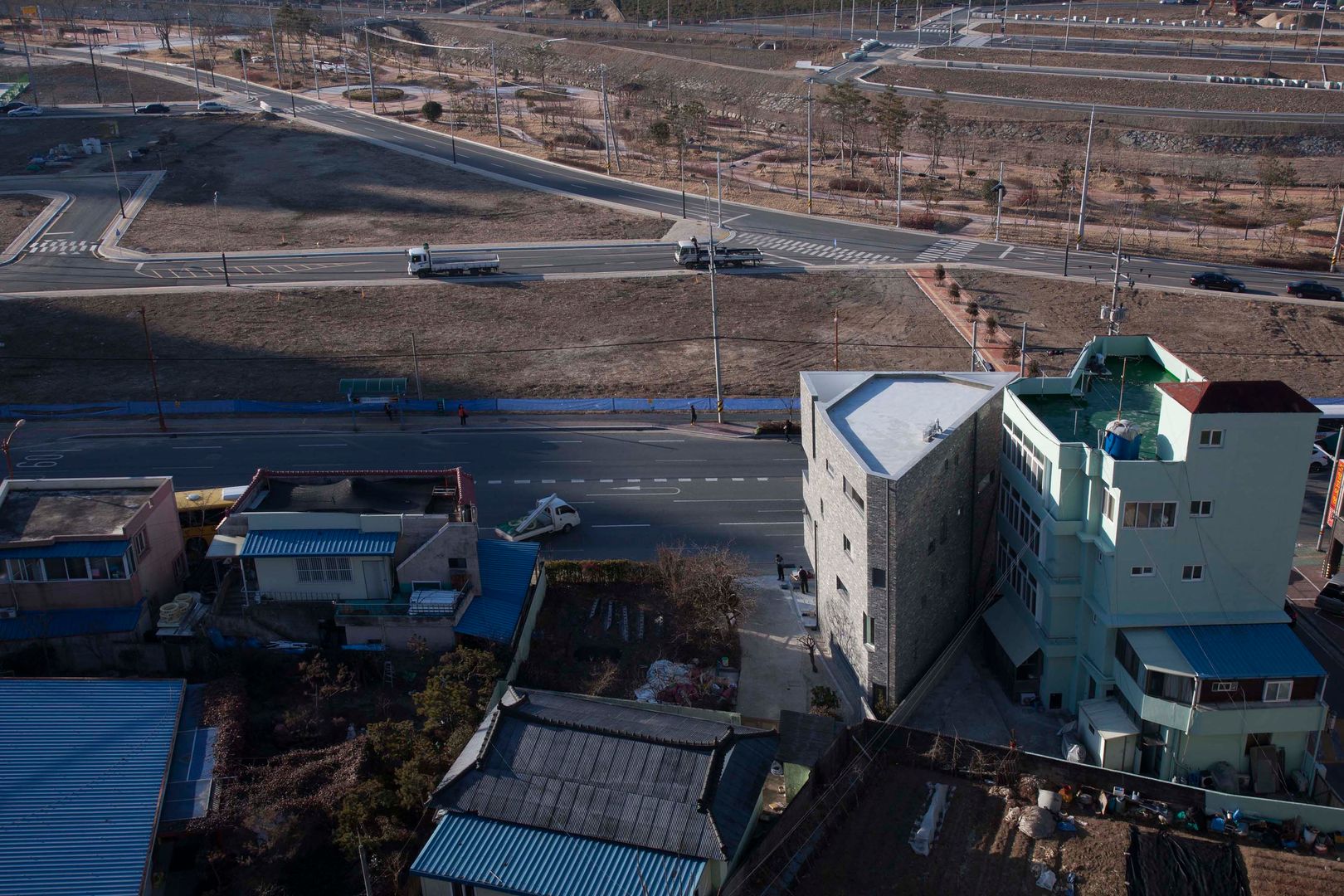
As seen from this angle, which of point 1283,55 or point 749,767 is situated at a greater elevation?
point 1283,55

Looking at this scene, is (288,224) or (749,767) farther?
(288,224)

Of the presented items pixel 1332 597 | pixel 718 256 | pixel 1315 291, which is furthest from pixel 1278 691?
pixel 718 256

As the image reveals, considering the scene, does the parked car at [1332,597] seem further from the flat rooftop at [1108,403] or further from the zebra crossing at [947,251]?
the zebra crossing at [947,251]

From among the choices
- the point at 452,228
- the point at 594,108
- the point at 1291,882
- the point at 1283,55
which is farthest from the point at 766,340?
the point at 1283,55

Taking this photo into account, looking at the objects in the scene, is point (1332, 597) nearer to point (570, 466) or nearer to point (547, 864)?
point (547, 864)

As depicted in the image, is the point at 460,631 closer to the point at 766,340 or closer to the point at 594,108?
the point at 766,340

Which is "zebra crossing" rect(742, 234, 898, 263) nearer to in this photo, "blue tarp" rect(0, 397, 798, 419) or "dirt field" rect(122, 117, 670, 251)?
"dirt field" rect(122, 117, 670, 251)

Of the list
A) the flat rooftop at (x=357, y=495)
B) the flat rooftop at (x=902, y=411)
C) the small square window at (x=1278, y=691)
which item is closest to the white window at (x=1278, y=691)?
the small square window at (x=1278, y=691)

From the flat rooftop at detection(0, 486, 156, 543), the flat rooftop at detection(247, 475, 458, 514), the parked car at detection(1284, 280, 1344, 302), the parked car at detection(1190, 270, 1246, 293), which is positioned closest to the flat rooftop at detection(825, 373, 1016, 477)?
the flat rooftop at detection(247, 475, 458, 514)
